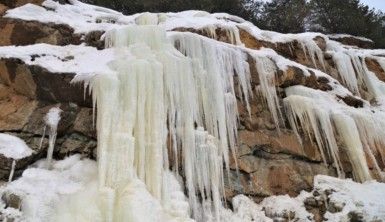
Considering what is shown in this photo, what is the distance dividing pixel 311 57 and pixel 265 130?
11.7ft

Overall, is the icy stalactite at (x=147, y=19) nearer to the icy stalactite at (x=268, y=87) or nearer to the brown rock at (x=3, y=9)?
the icy stalactite at (x=268, y=87)

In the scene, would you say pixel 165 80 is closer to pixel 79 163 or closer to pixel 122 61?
pixel 122 61

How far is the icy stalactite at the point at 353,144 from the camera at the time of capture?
973 centimetres

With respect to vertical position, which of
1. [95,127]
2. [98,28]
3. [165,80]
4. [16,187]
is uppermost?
[98,28]

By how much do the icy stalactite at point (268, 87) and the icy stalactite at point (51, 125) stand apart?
3.82 meters

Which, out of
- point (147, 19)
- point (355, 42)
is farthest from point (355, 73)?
point (147, 19)

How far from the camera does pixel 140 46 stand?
8898 mm

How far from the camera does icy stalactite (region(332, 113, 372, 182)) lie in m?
9.73

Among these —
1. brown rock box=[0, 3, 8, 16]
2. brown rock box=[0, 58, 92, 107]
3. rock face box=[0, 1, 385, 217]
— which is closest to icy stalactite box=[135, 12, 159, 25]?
rock face box=[0, 1, 385, 217]

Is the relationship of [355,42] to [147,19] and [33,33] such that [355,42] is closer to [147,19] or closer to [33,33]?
[147,19]

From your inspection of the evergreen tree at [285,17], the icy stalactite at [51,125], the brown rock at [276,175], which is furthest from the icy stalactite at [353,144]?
the evergreen tree at [285,17]

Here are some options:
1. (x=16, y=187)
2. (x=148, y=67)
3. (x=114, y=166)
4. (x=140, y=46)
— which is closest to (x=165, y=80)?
(x=148, y=67)

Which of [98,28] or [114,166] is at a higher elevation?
[98,28]

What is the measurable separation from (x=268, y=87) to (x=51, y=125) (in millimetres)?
4212
